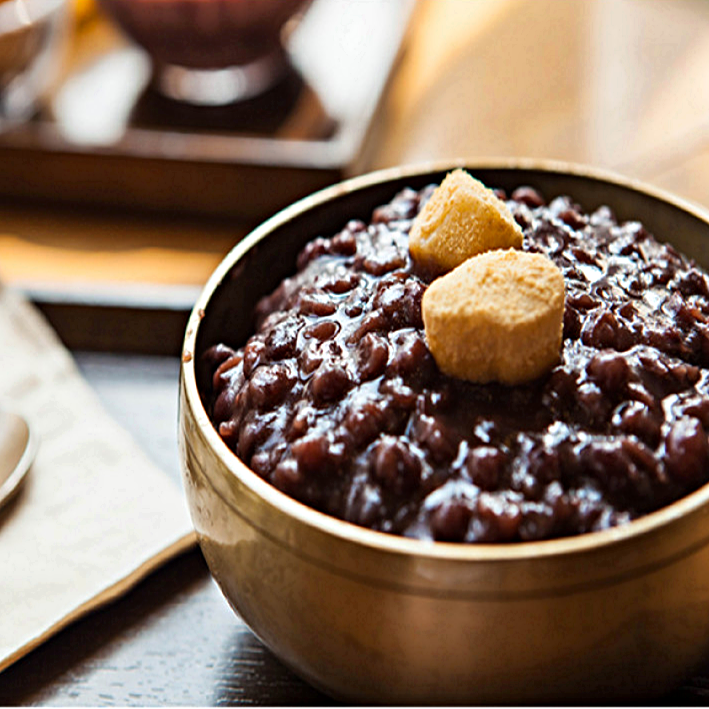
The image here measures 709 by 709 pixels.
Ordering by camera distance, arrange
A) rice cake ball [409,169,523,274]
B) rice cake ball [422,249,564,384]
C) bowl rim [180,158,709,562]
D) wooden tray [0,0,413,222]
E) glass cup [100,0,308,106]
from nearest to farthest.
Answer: bowl rim [180,158,709,562], rice cake ball [422,249,564,384], rice cake ball [409,169,523,274], wooden tray [0,0,413,222], glass cup [100,0,308,106]

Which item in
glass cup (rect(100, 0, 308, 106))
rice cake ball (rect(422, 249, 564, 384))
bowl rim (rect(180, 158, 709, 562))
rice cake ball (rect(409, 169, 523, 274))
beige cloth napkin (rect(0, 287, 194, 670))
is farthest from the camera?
glass cup (rect(100, 0, 308, 106))

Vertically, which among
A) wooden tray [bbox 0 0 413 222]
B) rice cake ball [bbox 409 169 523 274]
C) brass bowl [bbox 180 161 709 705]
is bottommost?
wooden tray [bbox 0 0 413 222]

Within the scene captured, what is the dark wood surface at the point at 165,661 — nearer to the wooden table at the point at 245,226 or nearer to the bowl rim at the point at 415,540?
the wooden table at the point at 245,226

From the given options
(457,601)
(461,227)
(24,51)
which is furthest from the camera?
(24,51)

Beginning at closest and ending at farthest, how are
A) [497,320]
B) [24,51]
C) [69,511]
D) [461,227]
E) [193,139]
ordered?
[497,320] → [461,227] → [69,511] → [193,139] → [24,51]

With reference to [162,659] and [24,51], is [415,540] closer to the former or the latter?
[162,659]

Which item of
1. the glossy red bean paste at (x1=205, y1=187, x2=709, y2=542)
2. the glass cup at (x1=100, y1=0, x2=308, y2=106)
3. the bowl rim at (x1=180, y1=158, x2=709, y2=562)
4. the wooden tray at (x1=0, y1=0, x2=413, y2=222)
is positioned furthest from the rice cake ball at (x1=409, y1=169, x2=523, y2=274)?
the glass cup at (x1=100, y1=0, x2=308, y2=106)

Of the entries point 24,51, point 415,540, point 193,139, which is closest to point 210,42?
point 193,139

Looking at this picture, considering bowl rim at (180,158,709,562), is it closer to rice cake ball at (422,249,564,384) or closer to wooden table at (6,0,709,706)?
rice cake ball at (422,249,564,384)

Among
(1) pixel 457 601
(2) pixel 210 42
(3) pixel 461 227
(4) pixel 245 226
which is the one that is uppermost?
(3) pixel 461 227
